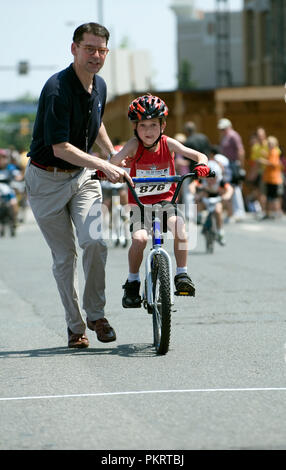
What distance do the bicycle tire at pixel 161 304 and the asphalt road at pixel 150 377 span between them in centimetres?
11

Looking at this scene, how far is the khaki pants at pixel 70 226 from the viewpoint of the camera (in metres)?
7.88

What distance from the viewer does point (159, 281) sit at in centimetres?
747

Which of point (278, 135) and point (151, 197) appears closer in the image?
point (151, 197)

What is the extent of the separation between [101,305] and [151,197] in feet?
2.75

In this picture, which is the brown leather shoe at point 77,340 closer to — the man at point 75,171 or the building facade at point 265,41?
the man at point 75,171

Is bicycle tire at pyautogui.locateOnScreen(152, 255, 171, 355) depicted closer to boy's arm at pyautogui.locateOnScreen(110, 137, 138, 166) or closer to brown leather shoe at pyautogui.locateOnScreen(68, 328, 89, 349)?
brown leather shoe at pyautogui.locateOnScreen(68, 328, 89, 349)

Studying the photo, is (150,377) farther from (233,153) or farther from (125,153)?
(233,153)

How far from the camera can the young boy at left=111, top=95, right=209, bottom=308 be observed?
25.8ft

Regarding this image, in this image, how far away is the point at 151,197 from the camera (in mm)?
7984

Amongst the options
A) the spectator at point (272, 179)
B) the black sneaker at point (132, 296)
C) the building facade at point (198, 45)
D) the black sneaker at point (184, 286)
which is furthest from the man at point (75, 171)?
the building facade at point (198, 45)

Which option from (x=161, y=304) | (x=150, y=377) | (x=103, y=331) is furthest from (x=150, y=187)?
(x=150, y=377)

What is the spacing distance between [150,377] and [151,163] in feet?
5.88

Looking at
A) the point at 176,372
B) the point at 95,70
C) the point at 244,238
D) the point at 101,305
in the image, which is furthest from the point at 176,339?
the point at 244,238

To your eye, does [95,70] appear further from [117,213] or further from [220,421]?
[117,213]
